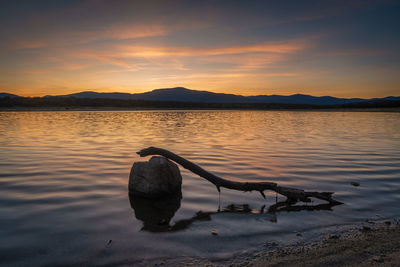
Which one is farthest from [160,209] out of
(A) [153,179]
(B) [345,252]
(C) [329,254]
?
(B) [345,252]

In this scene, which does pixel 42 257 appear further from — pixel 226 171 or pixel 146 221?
pixel 226 171

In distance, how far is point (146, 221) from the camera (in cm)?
618

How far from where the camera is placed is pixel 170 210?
6.89m

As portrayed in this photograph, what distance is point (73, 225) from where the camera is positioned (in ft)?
19.3

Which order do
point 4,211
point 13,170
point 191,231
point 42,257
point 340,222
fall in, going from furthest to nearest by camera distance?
point 13,170 → point 4,211 → point 340,222 → point 191,231 → point 42,257

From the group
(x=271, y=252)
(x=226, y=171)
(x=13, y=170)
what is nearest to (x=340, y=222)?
(x=271, y=252)

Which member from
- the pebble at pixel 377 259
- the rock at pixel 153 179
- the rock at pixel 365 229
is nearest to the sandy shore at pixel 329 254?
the pebble at pixel 377 259

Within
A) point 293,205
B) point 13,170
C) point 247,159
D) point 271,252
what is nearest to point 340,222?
point 293,205

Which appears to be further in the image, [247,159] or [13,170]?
[247,159]

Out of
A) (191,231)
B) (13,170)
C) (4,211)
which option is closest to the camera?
(191,231)

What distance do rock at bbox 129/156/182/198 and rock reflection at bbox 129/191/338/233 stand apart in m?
0.18

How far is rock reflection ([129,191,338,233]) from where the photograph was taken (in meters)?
5.96

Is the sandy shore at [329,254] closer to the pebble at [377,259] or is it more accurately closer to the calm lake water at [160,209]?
the pebble at [377,259]

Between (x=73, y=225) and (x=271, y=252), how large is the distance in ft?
13.4
